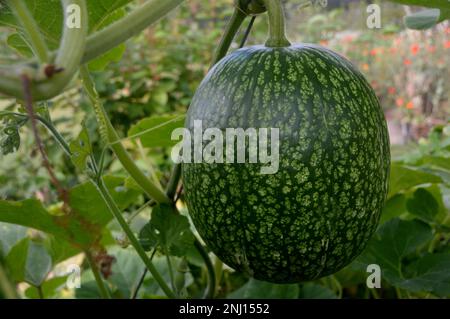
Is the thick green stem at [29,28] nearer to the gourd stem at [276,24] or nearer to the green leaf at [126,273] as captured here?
the gourd stem at [276,24]

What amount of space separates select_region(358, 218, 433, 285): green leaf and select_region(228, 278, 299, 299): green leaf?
0.18 m

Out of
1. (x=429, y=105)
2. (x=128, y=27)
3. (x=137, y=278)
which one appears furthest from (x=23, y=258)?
(x=429, y=105)

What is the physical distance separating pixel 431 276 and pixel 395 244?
10 centimetres

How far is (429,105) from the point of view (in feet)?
15.6

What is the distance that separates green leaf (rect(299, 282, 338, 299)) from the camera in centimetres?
123

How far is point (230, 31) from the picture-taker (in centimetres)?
91

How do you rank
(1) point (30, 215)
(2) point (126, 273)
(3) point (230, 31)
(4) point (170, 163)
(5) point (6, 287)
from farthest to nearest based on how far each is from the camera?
(4) point (170, 163) < (2) point (126, 273) < (1) point (30, 215) < (3) point (230, 31) < (5) point (6, 287)

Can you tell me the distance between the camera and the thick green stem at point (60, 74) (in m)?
0.48

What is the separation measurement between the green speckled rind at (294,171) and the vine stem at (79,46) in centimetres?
23

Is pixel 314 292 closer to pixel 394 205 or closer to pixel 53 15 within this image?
pixel 394 205

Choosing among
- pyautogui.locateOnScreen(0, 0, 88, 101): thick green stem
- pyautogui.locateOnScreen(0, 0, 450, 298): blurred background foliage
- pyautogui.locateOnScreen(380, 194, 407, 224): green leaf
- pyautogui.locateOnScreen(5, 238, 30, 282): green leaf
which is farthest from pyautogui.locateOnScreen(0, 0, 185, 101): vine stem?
pyautogui.locateOnScreen(380, 194, 407, 224): green leaf

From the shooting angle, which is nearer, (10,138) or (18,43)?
(10,138)

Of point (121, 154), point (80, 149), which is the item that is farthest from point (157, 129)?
point (80, 149)

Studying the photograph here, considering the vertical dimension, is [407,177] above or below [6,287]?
below
